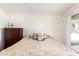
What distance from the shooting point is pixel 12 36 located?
99 centimetres

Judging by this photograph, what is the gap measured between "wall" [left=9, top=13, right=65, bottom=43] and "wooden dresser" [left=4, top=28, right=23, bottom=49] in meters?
0.06

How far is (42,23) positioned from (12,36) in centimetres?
35

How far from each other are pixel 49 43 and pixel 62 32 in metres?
0.16

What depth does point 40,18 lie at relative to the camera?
0.89 meters

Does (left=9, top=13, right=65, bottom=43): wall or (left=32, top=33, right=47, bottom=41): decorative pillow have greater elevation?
(left=9, top=13, right=65, bottom=43): wall

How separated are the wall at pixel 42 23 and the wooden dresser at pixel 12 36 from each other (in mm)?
57

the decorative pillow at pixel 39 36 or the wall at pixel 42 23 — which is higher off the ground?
the wall at pixel 42 23

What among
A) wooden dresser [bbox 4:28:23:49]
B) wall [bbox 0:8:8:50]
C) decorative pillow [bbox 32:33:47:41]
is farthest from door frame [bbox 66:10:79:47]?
wall [bbox 0:8:8:50]

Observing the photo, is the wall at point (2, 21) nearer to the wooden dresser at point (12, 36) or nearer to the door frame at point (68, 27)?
the wooden dresser at point (12, 36)

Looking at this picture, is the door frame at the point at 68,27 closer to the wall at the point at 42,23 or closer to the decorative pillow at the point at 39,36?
the wall at the point at 42,23

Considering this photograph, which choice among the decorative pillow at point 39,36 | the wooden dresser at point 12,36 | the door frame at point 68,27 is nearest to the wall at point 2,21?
the wooden dresser at point 12,36

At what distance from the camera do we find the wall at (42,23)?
0.87 m

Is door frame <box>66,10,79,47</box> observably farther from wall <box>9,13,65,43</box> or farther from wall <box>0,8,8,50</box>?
wall <box>0,8,8,50</box>

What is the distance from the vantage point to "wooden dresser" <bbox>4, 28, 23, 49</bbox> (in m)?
0.91
